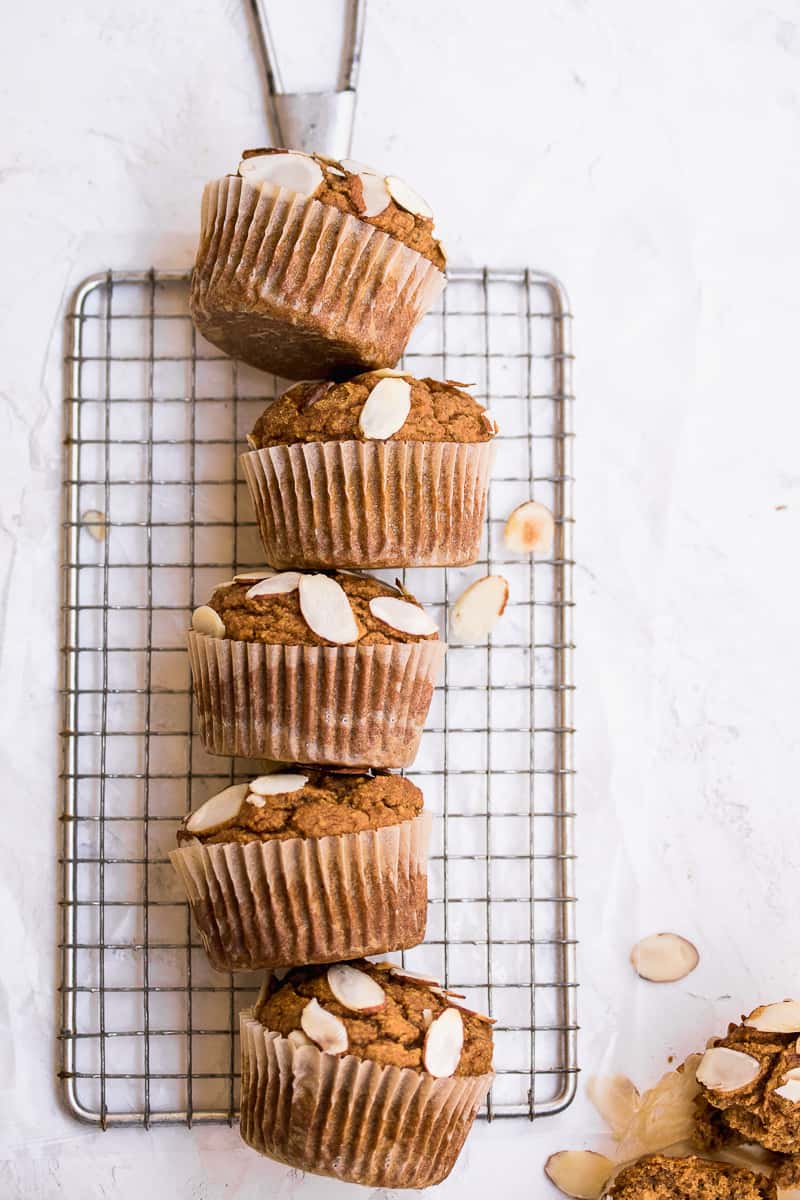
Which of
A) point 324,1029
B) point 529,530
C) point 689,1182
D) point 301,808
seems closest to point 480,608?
point 529,530

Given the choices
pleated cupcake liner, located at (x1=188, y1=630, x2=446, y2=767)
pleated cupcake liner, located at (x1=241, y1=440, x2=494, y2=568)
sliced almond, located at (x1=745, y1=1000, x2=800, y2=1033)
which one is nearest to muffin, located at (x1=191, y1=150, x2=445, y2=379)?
pleated cupcake liner, located at (x1=241, y1=440, x2=494, y2=568)

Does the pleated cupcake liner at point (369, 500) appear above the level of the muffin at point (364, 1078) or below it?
above

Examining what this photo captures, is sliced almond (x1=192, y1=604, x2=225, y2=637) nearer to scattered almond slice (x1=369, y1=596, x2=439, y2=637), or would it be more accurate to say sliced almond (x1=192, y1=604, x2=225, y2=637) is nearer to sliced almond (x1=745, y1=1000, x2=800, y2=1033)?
scattered almond slice (x1=369, y1=596, x2=439, y2=637)

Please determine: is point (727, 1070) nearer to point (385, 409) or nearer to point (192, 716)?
point (192, 716)

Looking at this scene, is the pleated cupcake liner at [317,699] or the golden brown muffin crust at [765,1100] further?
the golden brown muffin crust at [765,1100]

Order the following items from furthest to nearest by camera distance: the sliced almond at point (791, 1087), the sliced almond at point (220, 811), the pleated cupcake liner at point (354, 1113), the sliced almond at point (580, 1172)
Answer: the sliced almond at point (580, 1172) → the sliced almond at point (791, 1087) → the sliced almond at point (220, 811) → the pleated cupcake liner at point (354, 1113)

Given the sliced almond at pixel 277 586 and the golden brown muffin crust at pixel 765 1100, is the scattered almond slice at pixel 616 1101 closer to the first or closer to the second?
the golden brown muffin crust at pixel 765 1100

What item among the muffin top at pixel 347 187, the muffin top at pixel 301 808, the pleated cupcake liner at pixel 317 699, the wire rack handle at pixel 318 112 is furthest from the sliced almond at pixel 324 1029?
the wire rack handle at pixel 318 112
